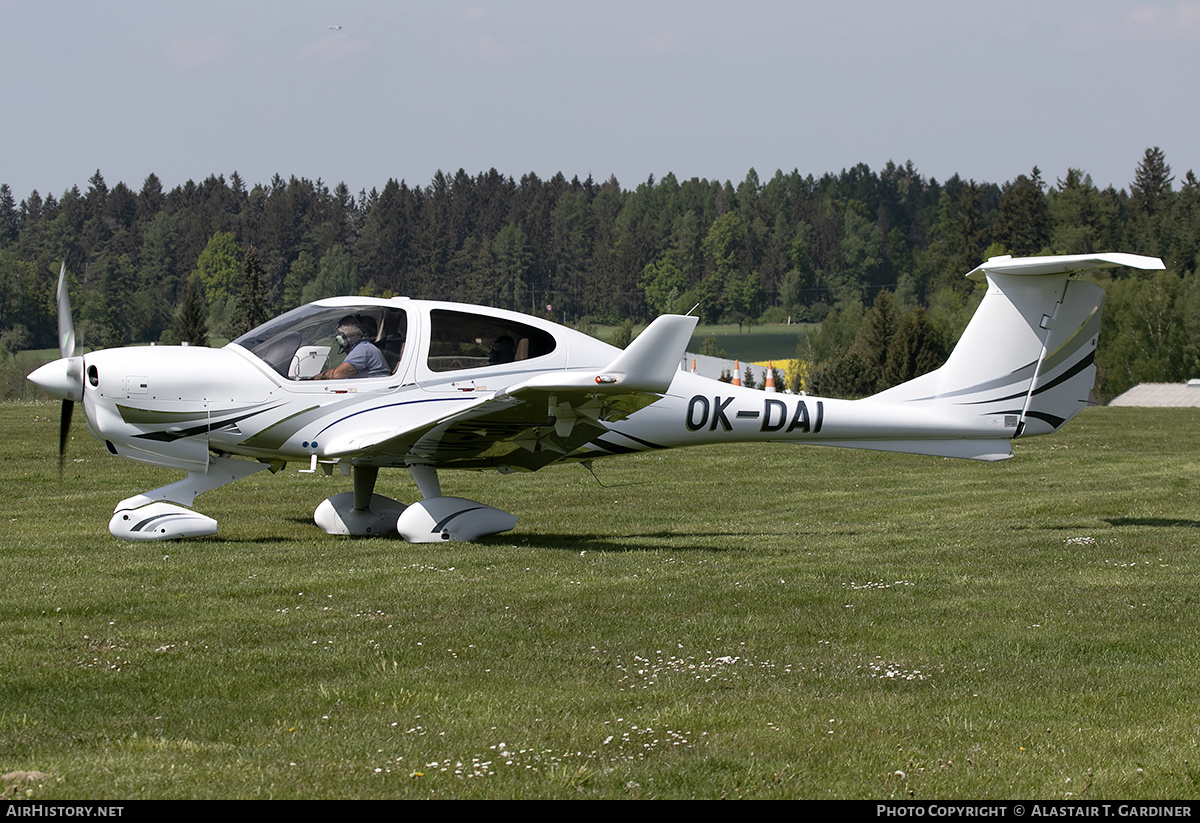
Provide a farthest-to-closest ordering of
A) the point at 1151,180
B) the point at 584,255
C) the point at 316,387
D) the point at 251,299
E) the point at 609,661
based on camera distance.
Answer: the point at 584,255 → the point at 1151,180 → the point at 251,299 → the point at 316,387 → the point at 609,661

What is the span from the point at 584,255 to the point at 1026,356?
16560 cm

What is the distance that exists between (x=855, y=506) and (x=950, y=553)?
16.7 feet

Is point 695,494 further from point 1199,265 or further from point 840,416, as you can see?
point 1199,265

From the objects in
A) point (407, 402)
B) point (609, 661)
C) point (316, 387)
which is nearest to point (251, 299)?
point (316, 387)

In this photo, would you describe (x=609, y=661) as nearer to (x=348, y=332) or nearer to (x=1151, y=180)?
(x=348, y=332)

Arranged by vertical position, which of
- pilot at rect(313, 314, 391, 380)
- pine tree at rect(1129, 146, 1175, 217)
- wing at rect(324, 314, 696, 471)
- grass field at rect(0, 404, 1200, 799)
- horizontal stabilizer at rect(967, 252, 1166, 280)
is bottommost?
grass field at rect(0, 404, 1200, 799)

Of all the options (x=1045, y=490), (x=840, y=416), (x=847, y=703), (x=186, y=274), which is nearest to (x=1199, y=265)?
(x=1045, y=490)

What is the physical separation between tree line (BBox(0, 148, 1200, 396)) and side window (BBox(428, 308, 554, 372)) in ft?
287

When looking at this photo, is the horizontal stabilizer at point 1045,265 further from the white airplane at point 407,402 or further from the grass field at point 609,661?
the grass field at point 609,661

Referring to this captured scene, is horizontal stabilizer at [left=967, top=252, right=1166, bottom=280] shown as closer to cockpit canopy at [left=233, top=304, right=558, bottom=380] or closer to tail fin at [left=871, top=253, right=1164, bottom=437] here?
tail fin at [left=871, top=253, right=1164, bottom=437]

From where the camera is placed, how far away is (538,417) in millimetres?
11523

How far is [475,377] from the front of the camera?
40.1 feet

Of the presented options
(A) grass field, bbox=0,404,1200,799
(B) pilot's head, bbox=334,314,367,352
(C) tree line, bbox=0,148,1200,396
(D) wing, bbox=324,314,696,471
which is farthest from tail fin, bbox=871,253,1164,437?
(C) tree line, bbox=0,148,1200,396

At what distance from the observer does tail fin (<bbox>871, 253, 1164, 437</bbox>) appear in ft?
43.4
